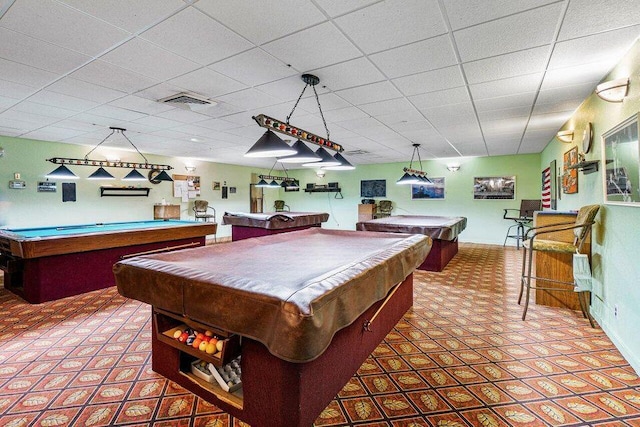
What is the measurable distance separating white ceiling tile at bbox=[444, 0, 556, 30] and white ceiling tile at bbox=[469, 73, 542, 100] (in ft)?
4.49

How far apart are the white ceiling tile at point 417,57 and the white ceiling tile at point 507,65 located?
0.30 metres

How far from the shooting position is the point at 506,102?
157 inches

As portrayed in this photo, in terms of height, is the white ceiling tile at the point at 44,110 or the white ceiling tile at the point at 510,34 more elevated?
the white ceiling tile at the point at 44,110

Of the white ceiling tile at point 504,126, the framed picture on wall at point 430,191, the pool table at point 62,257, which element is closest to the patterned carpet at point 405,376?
the pool table at point 62,257

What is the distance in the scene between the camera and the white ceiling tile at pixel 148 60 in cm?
257

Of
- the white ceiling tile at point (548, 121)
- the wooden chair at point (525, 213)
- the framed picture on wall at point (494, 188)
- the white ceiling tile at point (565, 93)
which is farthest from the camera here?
the framed picture on wall at point (494, 188)

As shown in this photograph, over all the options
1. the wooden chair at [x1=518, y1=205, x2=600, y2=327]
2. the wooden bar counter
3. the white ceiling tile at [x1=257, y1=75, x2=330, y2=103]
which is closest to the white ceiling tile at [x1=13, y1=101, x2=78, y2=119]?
the white ceiling tile at [x1=257, y1=75, x2=330, y2=103]

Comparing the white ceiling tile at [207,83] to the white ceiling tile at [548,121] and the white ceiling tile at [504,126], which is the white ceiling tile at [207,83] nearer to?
the white ceiling tile at [504,126]

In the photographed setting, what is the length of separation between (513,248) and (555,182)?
2.63 metres

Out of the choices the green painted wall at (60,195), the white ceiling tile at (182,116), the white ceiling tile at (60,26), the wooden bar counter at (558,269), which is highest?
the white ceiling tile at (182,116)

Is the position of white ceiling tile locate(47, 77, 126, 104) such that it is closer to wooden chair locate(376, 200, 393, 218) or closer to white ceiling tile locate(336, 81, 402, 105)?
white ceiling tile locate(336, 81, 402, 105)

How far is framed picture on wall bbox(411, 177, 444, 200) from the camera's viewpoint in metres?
9.68

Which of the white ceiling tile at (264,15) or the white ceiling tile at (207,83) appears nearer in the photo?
the white ceiling tile at (264,15)

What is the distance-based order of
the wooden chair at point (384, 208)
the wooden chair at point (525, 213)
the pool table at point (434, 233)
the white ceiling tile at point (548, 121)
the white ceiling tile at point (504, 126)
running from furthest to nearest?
the wooden chair at point (384, 208)
the wooden chair at point (525, 213)
the pool table at point (434, 233)
the white ceiling tile at point (504, 126)
the white ceiling tile at point (548, 121)
